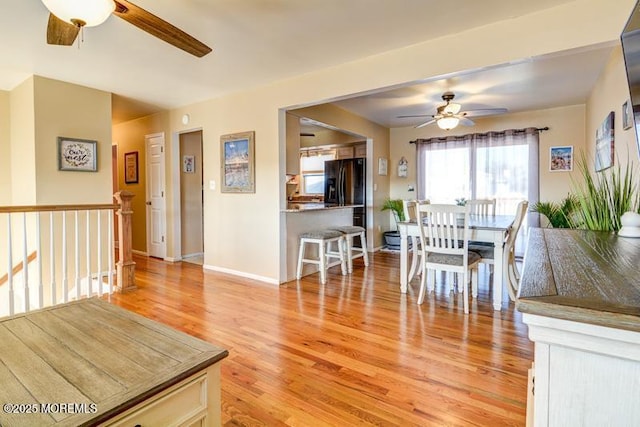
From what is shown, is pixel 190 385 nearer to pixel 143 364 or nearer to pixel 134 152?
pixel 143 364

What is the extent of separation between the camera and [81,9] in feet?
4.99

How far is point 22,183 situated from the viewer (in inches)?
156

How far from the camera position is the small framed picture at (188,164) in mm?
5410

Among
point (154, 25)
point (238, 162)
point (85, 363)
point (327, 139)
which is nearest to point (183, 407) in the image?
point (85, 363)

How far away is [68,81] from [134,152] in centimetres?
205

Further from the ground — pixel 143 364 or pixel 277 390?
pixel 143 364

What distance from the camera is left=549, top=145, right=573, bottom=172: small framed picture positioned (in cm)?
489

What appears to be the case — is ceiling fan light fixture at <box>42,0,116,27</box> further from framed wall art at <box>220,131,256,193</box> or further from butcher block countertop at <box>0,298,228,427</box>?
framed wall art at <box>220,131,256,193</box>

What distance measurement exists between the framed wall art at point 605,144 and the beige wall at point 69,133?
5.53 meters

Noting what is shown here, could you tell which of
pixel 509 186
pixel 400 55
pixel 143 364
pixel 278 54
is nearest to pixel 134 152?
pixel 278 54

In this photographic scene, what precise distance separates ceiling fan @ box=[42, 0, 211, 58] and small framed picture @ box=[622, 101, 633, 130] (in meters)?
2.93

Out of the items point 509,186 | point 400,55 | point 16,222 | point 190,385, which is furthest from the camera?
point 509,186

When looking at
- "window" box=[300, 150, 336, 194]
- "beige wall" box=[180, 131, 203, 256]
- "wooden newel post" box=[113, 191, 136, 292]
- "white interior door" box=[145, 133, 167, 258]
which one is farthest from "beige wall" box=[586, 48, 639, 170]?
"white interior door" box=[145, 133, 167, 258]

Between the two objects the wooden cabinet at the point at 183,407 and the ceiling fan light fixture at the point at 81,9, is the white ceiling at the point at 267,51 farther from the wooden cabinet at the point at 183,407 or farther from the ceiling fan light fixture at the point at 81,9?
the wooden cabinet at the point at 183,407
